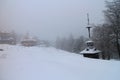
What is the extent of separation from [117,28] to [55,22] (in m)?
0.98

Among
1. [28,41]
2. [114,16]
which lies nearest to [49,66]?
[28,41]

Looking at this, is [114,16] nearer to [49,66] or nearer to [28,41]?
[49,66]

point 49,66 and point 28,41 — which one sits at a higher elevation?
point 28,41

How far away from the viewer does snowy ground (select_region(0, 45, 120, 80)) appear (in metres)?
2.81

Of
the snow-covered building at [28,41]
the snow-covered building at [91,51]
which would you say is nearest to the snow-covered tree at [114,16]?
the snow-covered building at [91,51]

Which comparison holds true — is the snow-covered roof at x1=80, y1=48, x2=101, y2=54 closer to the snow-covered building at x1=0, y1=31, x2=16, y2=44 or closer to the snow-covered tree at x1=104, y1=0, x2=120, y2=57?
the snow-covered tree at x1=104, y1=0, x2=120, y2=57

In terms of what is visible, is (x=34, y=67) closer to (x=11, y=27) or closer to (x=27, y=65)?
(x=27, y=65)

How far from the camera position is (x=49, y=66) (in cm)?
321

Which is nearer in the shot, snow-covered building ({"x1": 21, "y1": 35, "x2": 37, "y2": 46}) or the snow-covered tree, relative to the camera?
the snow-covered tree

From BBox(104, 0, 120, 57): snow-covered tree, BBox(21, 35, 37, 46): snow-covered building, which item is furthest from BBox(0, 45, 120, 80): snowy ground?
BBox(104, 0, 120, 57): snow-covered tree

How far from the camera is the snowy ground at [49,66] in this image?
2814 mm

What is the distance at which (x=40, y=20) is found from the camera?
3564 millimetres

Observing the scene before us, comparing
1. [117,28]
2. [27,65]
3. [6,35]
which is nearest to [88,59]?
[117,28]

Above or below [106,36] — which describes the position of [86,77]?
below
